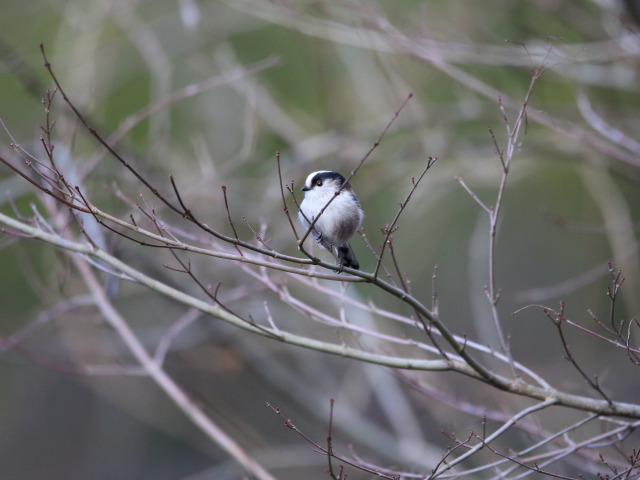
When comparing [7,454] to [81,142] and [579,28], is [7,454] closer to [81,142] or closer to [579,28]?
[81,142]

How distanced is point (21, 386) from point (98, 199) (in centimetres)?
279

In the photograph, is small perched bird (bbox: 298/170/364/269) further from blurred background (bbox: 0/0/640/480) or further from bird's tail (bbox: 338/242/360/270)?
blurred background (bbox: 0/0/640/480)

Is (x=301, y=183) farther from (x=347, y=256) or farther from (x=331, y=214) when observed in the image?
(x=331, y=214)

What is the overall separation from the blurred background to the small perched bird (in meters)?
0.75

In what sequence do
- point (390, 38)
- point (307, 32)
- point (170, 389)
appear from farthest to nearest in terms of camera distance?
point (307, 32) < point (390, 38) < point (170, 389)

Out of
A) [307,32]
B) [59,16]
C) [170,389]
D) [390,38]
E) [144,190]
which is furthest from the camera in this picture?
[59,16]

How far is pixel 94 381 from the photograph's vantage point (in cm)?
680

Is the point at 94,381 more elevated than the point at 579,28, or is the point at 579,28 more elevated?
the point at 579,28

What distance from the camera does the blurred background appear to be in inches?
173

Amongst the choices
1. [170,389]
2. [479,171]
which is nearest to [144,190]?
[170,389]

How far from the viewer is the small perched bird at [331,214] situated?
10.3ft

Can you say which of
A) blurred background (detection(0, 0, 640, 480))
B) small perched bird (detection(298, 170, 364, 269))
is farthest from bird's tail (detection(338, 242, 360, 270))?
blurred background (detection(0, 0, 640, 480))

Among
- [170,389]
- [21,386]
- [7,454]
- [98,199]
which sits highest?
[98,199]

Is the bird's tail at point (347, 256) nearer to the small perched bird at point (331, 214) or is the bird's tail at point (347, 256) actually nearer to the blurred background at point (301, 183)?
the small perched bird at point (331, 214)
